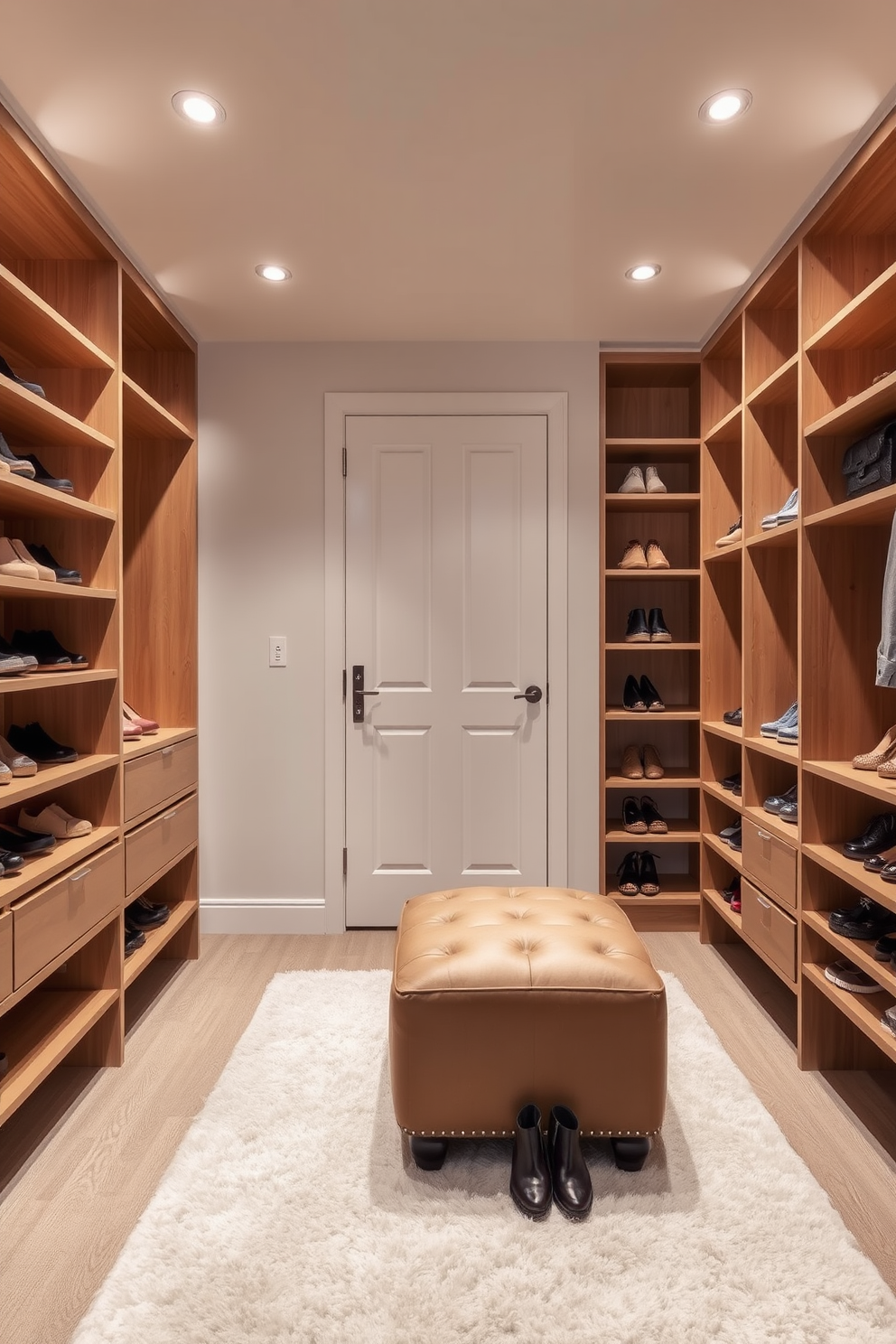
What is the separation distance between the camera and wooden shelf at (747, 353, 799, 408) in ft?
8.20

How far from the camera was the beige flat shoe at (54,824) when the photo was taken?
7.36ft

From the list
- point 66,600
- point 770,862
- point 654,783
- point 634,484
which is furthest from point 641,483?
point 66,600

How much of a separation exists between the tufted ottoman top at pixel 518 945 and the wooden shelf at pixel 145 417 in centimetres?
181

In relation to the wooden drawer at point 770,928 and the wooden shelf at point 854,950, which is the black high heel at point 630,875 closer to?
the wooden drawer at point 770,928

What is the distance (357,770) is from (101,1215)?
189cm

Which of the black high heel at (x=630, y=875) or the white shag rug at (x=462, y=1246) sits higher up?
the black high heel at (x=630, y=875)

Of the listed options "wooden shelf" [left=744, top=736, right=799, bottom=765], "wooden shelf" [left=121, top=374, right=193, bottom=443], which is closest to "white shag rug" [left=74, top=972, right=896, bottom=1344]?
"wooden shelf" [left=744, top=736, right=799, bottom=765]

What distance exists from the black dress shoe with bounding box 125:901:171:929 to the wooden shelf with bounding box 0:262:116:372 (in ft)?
5.76

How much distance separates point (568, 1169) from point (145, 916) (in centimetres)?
180

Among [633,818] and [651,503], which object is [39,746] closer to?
[633,818]

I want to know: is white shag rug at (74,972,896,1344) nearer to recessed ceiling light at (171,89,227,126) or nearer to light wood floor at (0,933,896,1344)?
light wood floor at (0,933,896,1344)

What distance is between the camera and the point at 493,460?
11.1 ft

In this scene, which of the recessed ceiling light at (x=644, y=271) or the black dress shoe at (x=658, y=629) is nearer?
the recessed ceiling light at (x=644, y=271)

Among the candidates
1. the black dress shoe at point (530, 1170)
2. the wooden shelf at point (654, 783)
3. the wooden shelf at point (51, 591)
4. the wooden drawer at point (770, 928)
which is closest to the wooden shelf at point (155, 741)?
the wooden shelf at point (51, 591)
